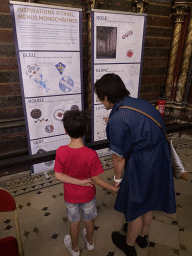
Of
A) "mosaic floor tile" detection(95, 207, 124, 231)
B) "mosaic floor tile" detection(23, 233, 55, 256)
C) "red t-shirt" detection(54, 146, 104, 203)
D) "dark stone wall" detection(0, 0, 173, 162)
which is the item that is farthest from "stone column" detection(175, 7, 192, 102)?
"mosaic floor tile" detection(23, 233, 55, 256)

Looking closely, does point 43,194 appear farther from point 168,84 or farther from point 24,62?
point 168,84

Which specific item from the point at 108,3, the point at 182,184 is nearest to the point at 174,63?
the point at 108,3

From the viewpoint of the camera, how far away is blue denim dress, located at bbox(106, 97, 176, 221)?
1271 millimetres

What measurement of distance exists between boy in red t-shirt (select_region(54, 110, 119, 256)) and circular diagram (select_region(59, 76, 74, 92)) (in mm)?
1838

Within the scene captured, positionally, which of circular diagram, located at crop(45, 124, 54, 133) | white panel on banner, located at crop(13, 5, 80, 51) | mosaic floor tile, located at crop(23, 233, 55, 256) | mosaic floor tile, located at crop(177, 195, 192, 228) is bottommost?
mosaic floor tile, located at crop(23, 233, 55, 256)

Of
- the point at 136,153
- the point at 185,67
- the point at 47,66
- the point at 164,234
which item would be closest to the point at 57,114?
the point at 47,66

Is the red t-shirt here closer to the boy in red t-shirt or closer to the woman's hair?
the boy in red t-shirt

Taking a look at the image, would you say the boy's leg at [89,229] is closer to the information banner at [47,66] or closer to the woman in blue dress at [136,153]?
the woman in blue dress at [136,153]

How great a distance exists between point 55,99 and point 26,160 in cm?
166

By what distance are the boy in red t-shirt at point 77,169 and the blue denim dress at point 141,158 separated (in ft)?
0.55

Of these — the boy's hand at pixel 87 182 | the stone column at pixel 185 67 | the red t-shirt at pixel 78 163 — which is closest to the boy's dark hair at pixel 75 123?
the red t-shirt at pixel 78 163

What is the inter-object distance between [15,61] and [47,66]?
97cm

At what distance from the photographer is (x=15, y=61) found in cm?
338

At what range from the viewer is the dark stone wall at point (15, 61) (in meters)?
3.27
